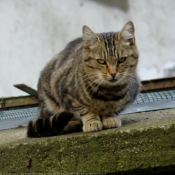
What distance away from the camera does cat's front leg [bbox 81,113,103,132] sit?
1.96m

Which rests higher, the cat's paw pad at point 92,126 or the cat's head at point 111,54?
the cat's head at point 111,54

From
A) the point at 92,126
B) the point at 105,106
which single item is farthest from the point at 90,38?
the point at 92,126

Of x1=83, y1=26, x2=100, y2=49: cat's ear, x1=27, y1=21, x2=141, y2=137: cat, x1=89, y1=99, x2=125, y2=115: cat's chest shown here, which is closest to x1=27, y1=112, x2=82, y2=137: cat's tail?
x1=27, y1=21, x2=141, y2=137: cat

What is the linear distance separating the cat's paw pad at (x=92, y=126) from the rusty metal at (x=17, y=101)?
4.37ft

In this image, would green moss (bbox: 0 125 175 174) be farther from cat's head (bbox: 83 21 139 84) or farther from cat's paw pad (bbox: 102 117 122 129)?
cat's head (bbox: 83 21 139 84)

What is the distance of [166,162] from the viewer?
1669 millimetres

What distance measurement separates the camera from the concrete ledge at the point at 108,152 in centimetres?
167

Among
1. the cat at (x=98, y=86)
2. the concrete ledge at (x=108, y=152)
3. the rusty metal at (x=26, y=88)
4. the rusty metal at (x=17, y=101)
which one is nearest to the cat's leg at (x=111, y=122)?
the cat at (x=98, y=86)

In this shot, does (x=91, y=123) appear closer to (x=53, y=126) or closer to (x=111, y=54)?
(x=53, y=126)

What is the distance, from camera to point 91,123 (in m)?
1.99

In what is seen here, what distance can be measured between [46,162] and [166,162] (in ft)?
1.49

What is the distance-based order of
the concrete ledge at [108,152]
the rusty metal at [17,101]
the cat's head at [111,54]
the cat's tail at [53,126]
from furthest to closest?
the rusty metal at [17,101] < the cat's head at [111,54] < the cat's tail at [53,126] < the concrete ledge at [108,152]

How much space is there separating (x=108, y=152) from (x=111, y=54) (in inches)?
21.0

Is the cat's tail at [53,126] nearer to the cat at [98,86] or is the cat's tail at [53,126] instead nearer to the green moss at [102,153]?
the cat at [98,86]
